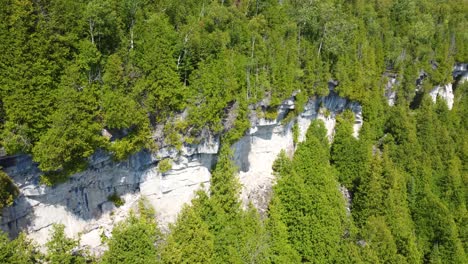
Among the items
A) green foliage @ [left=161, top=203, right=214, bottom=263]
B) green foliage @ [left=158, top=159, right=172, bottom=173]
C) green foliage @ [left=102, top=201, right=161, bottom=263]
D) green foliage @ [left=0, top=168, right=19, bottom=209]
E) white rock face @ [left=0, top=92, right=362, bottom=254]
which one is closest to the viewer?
green foliage @ [left=0, top=168, right=19, bottom=209]

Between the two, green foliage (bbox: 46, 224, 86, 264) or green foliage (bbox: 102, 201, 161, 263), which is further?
green foliage (bbox: 102, 201, 161, 263)

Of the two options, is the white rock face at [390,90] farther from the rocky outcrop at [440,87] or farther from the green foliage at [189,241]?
the green foliage at [189,241]

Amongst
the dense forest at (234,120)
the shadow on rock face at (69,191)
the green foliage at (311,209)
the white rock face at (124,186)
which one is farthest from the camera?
the green foliage at (311,209)

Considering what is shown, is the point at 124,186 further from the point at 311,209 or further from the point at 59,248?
the point at 311,209

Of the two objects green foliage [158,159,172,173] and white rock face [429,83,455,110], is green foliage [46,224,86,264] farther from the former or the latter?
white rock face [429,83,455,110]

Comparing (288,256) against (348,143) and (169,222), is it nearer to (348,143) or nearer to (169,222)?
(169,222)

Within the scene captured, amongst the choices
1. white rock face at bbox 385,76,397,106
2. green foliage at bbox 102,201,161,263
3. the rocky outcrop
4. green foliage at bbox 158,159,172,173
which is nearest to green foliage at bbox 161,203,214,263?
green foliage at bbox 102,201,161,263

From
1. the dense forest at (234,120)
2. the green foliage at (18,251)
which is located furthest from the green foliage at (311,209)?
the green foliage at (18,251)
